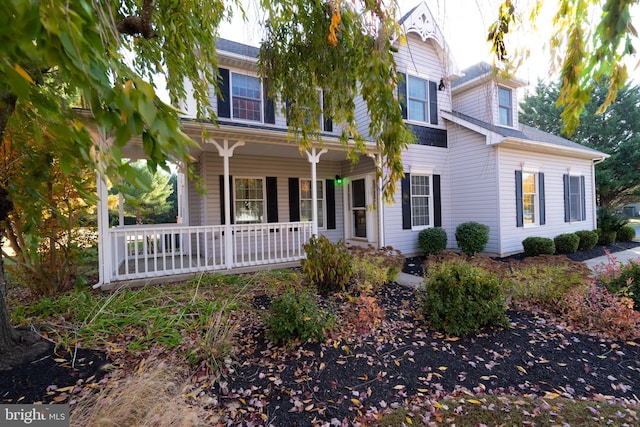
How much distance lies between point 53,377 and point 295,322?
83.4 inches

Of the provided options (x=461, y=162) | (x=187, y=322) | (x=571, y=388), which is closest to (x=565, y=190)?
(x=461, y=162)

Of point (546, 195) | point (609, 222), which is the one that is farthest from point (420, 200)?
point (609, 222)

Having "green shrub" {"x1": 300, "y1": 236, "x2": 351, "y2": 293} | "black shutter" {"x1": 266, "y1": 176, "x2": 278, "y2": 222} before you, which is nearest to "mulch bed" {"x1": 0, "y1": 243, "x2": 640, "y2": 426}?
"green shrub" {"x1": 300, "y1": 236, "x2": 351, "y2": 293}

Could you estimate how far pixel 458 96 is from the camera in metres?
10.7

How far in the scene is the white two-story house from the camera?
8.05 metres

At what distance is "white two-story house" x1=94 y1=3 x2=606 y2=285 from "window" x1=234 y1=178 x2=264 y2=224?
0.03 meters

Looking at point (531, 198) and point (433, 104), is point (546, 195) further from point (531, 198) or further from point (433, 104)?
point (433, 104)

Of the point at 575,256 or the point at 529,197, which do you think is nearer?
the point at 575,256

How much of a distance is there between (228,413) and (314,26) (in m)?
3.63

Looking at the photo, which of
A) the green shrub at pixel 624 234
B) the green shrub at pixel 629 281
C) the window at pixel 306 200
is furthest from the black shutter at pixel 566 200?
the window at pixel 306 200

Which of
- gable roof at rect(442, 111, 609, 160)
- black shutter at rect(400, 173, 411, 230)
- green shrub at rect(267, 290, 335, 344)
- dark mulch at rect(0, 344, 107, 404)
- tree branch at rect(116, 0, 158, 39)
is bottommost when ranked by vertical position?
dark mulch at rect(0, 344, 107, 404)

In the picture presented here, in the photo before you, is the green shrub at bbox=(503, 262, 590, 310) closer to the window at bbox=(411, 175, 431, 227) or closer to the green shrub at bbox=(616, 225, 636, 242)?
the window at bbox=(411, 175, 431, 227)

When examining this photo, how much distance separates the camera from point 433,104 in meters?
9.56

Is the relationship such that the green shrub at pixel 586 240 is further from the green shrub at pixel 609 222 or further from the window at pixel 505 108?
the window at pixel 505 108
